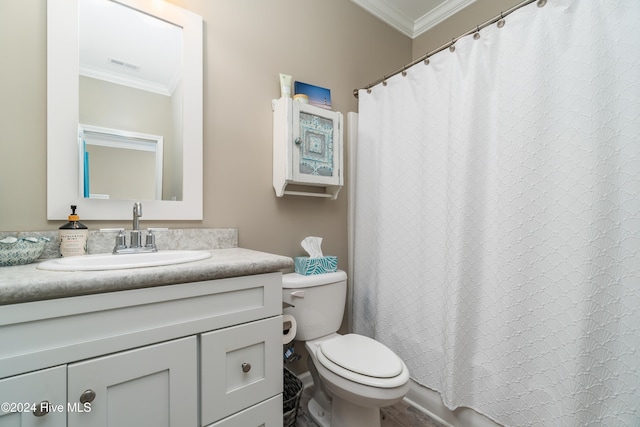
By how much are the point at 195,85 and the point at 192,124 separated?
0.19 metres

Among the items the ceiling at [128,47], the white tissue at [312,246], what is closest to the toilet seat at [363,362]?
the white tissue at [312,246]

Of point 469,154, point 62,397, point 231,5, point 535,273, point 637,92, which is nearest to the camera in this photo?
point 62,397

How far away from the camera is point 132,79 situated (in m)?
1.16

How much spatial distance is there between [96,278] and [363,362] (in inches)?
38.3

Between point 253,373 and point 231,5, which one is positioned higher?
point 231,5

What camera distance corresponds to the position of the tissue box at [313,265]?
4.62 ft

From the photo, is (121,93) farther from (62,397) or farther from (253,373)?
(253,373)

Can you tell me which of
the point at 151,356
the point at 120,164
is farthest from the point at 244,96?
the point at 151,356

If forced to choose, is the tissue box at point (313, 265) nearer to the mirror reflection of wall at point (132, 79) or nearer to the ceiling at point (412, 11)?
the mirror reflection of wall at point (132, 79)

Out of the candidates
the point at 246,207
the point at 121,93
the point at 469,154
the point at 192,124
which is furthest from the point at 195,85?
the point at 469,154

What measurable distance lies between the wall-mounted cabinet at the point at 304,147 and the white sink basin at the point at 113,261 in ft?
2.06

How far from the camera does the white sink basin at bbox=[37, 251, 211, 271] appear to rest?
29.1 inches

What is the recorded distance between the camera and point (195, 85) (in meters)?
1.28

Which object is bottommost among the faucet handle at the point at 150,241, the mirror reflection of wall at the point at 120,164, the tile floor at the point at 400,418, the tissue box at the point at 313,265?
the tile floor at the point at 400,418
